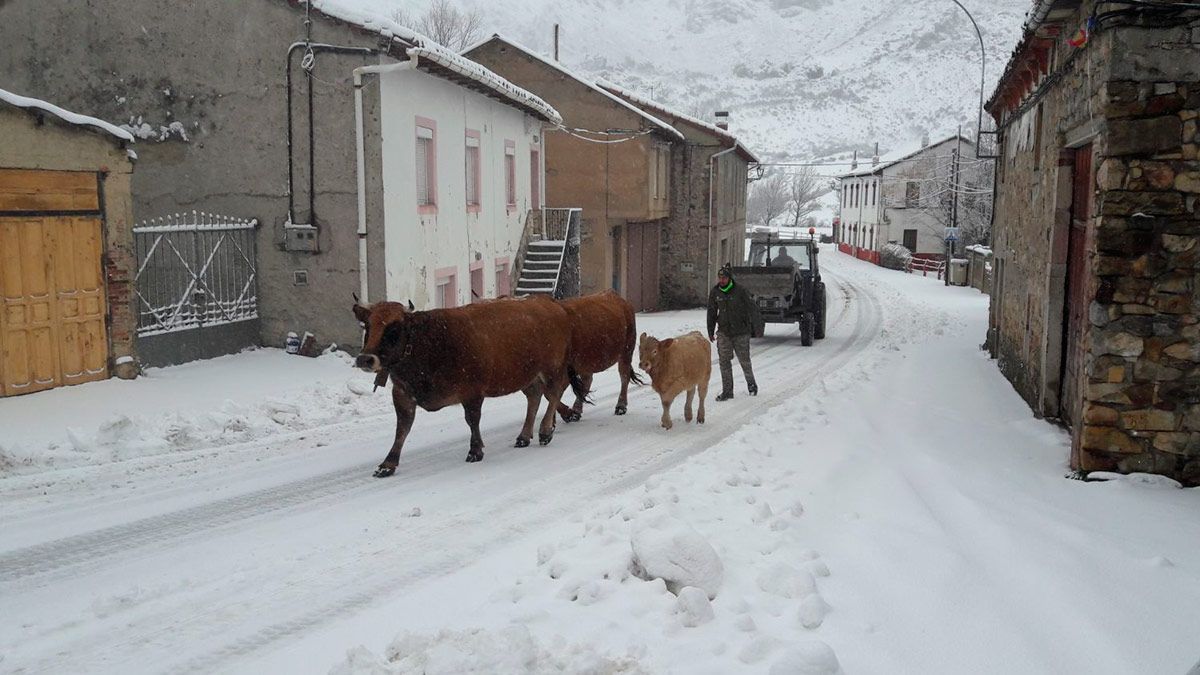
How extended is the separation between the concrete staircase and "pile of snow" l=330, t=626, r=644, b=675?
60.0 ft

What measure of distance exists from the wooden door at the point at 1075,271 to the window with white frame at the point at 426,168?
10335 millimetres

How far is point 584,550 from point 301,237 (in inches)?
419

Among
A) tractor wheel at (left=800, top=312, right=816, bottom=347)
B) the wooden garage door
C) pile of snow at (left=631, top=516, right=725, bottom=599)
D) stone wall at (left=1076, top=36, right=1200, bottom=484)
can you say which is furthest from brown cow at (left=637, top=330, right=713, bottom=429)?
tractor wheel at (left=800, top=312, right=816, bottom=347)

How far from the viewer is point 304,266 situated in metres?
15.4

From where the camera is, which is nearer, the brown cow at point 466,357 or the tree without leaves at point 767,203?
the brown cow at point 466,357

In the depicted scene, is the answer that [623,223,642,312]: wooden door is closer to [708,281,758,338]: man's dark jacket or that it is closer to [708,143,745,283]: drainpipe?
[708,143,745,283]: drainpipe

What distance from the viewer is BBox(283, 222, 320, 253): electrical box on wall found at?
15.1 m

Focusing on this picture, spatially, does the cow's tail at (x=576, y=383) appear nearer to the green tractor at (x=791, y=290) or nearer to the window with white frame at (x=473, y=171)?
the window with white frame at (x=473, y=171)

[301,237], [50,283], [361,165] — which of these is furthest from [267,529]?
[361,165]

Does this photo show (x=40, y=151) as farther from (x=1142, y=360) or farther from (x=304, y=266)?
(x=1142, y=360)

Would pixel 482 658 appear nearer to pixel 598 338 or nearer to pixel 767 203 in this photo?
pixel 598 338

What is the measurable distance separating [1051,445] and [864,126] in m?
187

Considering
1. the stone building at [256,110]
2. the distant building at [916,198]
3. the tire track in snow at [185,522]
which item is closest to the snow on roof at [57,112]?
the stone building at [256,110]

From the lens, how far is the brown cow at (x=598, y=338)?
1098 centimetres
